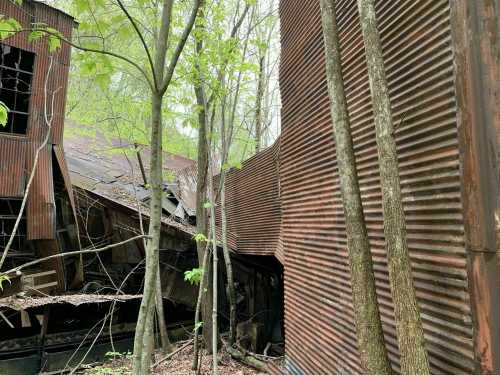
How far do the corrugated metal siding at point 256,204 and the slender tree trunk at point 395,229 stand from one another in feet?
17.9

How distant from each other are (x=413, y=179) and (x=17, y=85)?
32.4 ft

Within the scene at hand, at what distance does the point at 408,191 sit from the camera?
10.7ft

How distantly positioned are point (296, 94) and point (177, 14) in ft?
13.4

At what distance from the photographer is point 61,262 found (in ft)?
32.1

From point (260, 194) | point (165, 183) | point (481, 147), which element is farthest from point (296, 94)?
point (165, 183)

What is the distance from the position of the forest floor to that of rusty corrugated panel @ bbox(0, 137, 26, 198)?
439cm

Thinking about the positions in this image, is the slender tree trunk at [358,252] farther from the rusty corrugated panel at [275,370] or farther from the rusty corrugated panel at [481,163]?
the rusty corrugated panel at [275,370]

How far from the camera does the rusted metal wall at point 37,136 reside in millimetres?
9016

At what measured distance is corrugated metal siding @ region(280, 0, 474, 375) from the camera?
2.77m

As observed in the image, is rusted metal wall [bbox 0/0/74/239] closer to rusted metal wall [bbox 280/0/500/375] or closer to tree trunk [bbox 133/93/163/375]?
tree trunk [bbox 133/93/163/375]

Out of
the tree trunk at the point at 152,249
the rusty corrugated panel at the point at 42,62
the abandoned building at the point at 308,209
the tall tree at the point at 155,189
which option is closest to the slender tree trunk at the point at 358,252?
the abandoned building at the point at 308,209

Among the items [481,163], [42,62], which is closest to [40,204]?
[42,62]

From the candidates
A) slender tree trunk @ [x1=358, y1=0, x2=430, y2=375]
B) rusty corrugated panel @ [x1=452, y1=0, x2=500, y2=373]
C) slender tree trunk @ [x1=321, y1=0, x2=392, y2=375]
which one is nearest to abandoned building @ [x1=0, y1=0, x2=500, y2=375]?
rusty corrugated panel @ [x1=452, y1=0, x2=500, y2=373]

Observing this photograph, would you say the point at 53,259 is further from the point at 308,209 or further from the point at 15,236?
the point at 308,209
